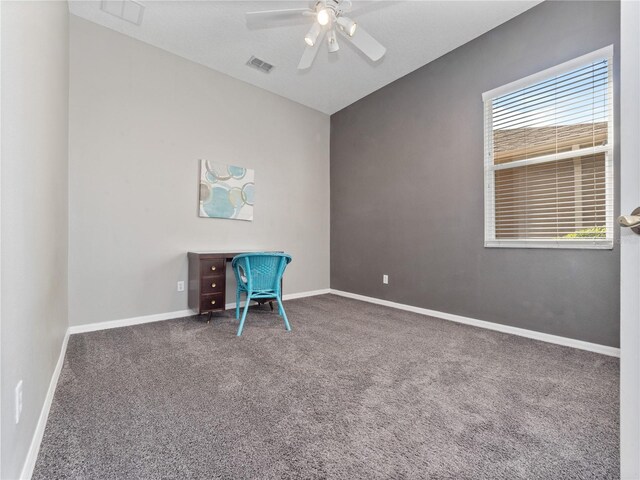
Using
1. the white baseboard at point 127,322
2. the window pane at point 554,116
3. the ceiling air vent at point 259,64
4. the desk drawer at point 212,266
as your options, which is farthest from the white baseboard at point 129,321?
the window pane at point 554,116

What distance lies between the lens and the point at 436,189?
3.42 meters

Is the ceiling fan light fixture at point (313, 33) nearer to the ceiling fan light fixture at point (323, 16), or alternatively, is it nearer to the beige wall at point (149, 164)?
the ceiling fan light fixture at point (323, 16)

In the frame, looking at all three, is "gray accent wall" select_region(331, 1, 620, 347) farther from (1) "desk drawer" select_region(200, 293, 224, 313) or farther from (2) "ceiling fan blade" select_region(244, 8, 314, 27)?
(1) "desk drawer" select_region(200, 293, 224, 313)

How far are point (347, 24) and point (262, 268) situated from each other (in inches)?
85.8

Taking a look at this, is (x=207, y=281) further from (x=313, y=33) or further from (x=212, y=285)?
(x=313, y=33)

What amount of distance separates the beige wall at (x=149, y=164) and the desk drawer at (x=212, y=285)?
1.42ft

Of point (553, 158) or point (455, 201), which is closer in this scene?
point (553, 158)

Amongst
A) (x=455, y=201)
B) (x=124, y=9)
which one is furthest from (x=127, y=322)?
(x=455, y=201)

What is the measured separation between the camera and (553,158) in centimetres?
259

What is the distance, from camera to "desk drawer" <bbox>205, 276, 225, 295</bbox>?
10.2 feet

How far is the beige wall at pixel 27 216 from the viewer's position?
96cm

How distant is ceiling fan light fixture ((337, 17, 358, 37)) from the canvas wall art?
6.86ft

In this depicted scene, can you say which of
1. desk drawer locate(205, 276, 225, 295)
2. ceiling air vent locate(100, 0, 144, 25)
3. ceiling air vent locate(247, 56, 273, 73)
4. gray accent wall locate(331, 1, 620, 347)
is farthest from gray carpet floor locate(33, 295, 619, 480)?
ceiling air vent locate(247, 56, 273, 73)

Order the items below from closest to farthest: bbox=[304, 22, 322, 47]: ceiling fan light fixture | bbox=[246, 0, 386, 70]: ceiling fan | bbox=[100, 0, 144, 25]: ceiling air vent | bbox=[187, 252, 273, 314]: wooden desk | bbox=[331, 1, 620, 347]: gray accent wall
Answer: bbox=[246, 0, 386, 70]: ceiling fan, bbox=[304, 22, 322, 47]: ceiling fan light fixture, bbox=[331, 1, 620, 347]: gray accent wall, bbox=[100, 0, 144, 25]: ceiling air vent, bbox=[187, 252, 273, 314]: wooden desk
